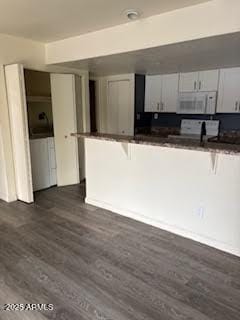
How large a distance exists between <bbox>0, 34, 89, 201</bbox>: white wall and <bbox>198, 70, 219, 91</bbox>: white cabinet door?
2765mm

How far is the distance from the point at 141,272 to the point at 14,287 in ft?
3.56

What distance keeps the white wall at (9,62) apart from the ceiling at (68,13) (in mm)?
256

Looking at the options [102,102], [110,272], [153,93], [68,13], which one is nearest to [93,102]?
[102,102]

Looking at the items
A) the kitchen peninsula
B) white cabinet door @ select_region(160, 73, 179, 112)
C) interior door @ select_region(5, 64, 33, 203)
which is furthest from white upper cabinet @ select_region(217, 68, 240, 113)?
interior door @ select_region(5, 64, 33, 203)

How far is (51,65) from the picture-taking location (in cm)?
412

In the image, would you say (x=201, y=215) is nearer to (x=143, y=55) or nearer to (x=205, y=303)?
(x=205, y=303)

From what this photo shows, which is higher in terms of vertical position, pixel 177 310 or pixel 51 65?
pixel 51 65

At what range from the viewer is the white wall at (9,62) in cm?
354

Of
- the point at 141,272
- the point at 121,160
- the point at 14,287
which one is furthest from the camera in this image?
the point at 121,160

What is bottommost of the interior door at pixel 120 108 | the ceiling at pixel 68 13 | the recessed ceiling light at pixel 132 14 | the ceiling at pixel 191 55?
the interior door at pixel 120 108

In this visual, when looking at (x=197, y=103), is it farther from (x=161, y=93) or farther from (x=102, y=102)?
(x=102, y=102)

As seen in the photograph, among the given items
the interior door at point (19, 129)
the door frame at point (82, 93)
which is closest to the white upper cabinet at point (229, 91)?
the door frame at point (82, 93)

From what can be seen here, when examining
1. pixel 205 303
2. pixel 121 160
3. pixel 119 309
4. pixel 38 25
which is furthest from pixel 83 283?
pixel 38 25

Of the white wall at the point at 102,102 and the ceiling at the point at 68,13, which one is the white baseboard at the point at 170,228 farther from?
the white wall at the point at 102,102
